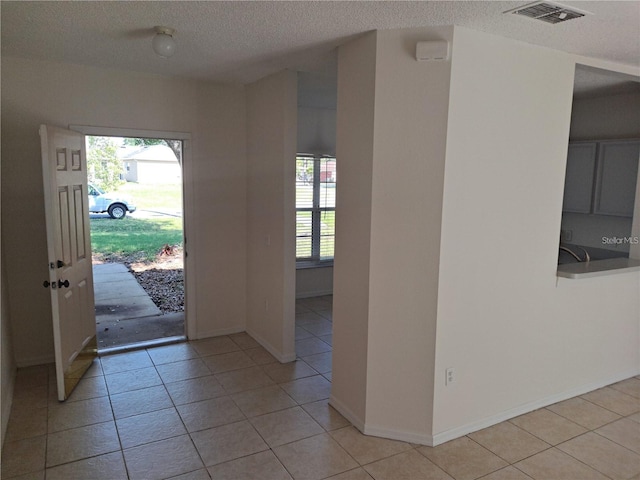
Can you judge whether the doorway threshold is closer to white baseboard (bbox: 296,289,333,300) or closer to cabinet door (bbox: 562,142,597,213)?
white baseboard (bbox: 296,289,333,300)

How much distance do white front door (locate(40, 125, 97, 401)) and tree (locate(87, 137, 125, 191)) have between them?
746 centimetres

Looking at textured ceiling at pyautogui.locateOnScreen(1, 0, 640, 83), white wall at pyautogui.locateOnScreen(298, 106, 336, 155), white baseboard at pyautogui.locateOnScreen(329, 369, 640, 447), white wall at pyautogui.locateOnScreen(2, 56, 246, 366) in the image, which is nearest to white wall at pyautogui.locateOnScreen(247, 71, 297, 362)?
white wall at pyautogui.locateOnScreen(2, 56, 246, 366)

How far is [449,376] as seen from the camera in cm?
267

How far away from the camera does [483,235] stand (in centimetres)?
265

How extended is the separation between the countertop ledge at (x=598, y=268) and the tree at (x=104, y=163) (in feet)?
33.0

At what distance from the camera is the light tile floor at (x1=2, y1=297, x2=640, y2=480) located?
241cm

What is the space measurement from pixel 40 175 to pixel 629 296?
4.79 meters

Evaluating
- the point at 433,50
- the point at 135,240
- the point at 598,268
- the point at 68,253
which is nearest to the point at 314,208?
the point at 68,253

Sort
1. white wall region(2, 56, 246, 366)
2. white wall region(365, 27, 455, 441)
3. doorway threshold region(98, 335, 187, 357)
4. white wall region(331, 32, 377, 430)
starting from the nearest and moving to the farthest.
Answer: white wall region(365, 27, 455, 441), white wall region(331, 32, 377, 430), white wall region(2, 56, 246, 366), doorway threshold region(98, 335, 187, 357)

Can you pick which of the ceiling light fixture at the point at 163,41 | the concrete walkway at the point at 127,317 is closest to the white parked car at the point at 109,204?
the concrete walkway at the point at 127,317

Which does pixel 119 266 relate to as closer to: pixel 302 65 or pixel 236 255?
pixel 236 255

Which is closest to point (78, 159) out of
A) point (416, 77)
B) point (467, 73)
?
point (416, 77)

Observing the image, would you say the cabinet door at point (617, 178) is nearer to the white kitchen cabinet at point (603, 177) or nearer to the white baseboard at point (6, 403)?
the white kitchen cabinet at point (603, 177)

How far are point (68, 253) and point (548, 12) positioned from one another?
3.38m
